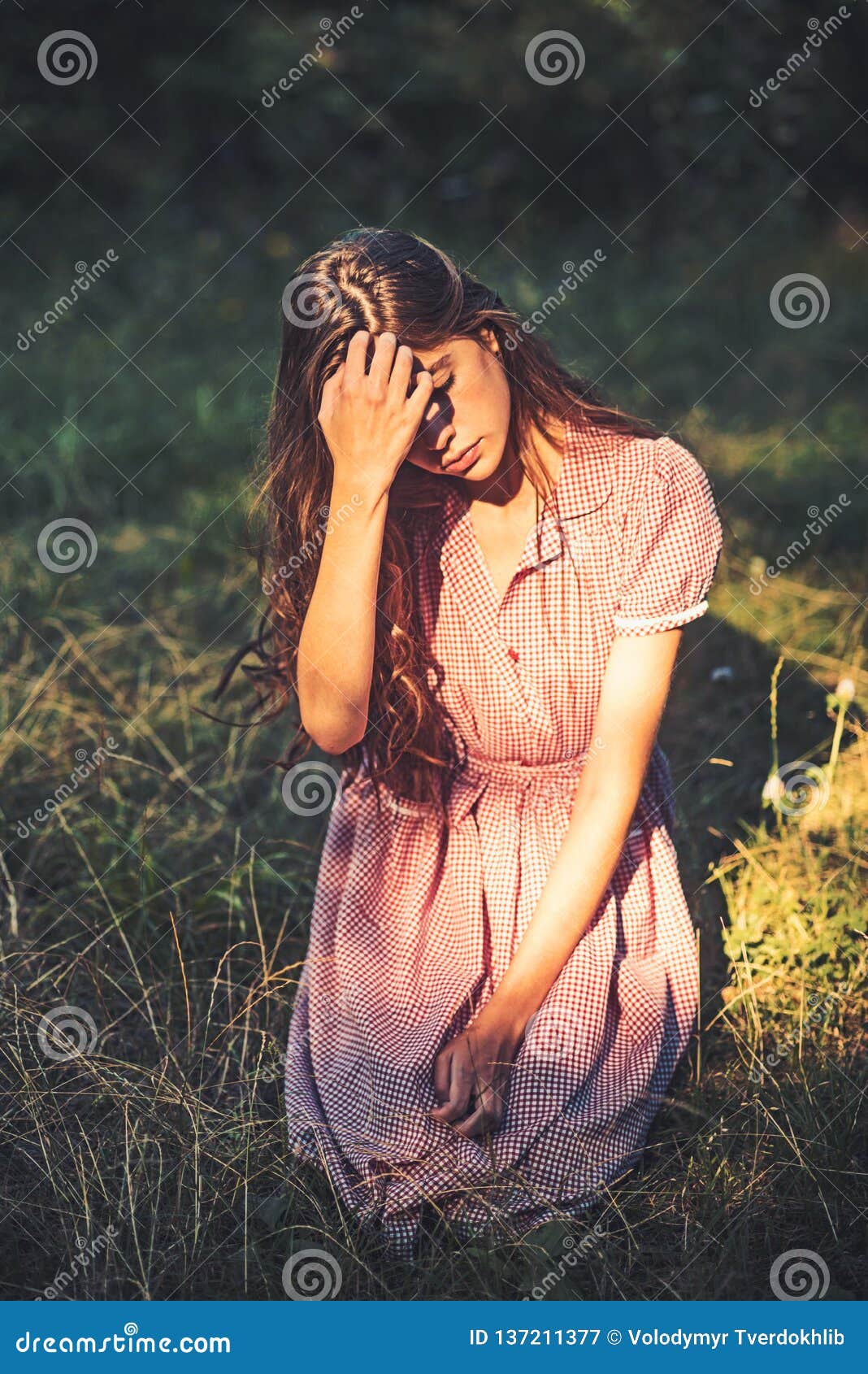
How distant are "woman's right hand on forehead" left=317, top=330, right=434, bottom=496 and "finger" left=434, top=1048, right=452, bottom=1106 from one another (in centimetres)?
82

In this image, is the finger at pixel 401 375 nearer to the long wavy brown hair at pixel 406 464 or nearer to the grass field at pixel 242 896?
the long wavy brown hair at pixel 406 464

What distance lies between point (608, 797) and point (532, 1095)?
0.44 meters

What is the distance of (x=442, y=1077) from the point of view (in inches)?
70.4

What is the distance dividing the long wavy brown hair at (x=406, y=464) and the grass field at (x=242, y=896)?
389mm

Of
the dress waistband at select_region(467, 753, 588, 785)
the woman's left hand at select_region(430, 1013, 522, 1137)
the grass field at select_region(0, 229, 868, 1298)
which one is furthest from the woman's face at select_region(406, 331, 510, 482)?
the woman's left hand at select_region(430, 1013, 522, 1137)

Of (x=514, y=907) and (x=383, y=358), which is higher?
(x=383, y=358)

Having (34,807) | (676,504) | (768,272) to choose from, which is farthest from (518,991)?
(768,272)

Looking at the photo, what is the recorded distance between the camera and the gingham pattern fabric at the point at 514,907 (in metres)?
1.75

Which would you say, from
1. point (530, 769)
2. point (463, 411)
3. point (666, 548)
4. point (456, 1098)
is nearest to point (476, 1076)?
point (456, 1098)

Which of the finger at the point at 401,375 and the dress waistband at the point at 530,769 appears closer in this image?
the finger at the point at 401,375

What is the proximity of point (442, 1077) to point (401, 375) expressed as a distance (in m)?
1.00

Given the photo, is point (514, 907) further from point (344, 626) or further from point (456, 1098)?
point (344, 626)

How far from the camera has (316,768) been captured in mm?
2799

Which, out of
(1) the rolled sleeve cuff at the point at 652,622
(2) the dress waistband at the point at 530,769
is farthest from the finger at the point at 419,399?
(2) the dress waistband at the point at 530,769
